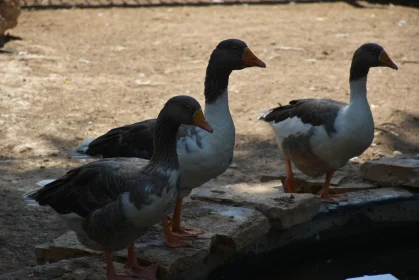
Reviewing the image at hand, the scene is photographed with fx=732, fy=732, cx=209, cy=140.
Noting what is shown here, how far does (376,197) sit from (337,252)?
1.67 ft

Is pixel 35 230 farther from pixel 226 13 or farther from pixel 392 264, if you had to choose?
pixel 226 13

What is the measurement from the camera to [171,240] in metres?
4.37

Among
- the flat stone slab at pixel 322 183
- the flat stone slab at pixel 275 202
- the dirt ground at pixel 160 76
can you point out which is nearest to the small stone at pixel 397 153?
the dirt ground at pixel 160 76

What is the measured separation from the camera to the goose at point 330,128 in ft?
18.0

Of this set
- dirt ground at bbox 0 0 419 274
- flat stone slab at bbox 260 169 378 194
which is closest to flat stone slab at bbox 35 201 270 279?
dirt ground at bbox 0 0 419 274

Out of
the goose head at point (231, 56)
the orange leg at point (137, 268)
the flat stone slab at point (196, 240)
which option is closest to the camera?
the orange leg at point (137, 268)

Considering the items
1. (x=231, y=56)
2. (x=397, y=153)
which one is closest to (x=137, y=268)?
(x=231, y=56)

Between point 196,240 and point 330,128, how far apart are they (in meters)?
1.66

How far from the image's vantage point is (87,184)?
4.02 metres

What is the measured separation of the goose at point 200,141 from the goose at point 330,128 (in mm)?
1070

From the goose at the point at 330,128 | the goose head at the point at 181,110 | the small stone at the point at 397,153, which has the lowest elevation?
the small stone at the point at 397,153

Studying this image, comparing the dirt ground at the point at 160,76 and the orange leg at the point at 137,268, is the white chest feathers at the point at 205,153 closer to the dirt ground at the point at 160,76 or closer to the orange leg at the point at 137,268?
the orange leg at the point at 137,268

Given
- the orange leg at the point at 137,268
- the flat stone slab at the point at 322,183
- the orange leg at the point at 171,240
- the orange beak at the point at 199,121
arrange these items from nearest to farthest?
the orange leg at the point at 137,268 < the orange beak at the point at 199,121 < the orange leg at the point at 171,240 < the flat stone slab at the point at 322,183

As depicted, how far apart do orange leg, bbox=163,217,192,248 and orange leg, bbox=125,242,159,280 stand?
27 centimetres
